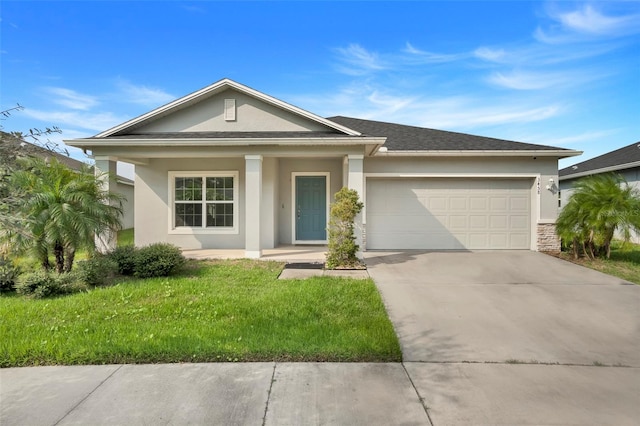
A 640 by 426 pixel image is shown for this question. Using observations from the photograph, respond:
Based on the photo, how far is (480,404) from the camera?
293 cm

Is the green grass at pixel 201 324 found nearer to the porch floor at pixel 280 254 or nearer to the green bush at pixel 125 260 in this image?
the green bush at pixel 125 260

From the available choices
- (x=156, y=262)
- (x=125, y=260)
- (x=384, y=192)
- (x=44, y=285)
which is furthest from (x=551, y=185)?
(x=44, y=285)

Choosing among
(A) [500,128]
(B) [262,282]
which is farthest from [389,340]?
(A) [500,128]

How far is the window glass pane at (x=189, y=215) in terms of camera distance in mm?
11453

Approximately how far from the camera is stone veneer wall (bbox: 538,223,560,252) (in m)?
11.0

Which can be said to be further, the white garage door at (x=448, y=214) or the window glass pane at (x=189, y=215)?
the window glass pane at (x=189, y=215)

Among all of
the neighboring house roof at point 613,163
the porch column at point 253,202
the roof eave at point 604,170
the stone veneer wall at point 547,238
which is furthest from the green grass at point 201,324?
the neighboring house roof at point 613,163

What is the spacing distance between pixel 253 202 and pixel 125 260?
127 inches

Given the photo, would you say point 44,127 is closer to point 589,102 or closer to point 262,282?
point 262,282

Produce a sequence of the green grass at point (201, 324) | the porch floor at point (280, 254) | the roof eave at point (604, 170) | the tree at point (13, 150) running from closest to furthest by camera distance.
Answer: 1. the tree at point (13, 150)
2. the green grass at point (201, 324)
3. the porch floor at point (280, 254)
4. the roof eave at point (604, 170)

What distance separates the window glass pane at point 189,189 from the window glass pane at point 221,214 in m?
0.55

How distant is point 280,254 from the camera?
10016mm

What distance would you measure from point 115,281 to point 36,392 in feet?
13.9

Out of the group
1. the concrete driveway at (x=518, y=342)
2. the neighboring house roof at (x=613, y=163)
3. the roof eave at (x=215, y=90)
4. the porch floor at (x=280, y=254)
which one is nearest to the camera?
the concrete driveway at (x=518, y=342)
